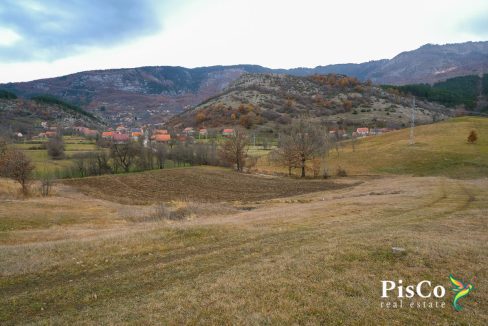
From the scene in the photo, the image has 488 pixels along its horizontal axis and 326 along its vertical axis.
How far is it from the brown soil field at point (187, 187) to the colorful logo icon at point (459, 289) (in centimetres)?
3249

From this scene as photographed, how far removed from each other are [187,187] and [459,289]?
45.6 meters

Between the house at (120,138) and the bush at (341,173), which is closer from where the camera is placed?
the bush at (341,173)

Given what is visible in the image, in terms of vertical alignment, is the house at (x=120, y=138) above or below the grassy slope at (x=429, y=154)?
above

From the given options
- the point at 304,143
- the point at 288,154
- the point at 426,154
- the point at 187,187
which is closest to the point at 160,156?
the point at 187,187

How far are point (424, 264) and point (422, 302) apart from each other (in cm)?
290

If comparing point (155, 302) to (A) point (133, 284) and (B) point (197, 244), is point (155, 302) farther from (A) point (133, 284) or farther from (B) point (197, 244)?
(B) point (197, 244)

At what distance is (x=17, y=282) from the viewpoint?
11.6 m

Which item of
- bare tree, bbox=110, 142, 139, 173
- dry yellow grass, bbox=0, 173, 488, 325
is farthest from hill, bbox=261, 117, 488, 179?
dry yellow grass, bbox=0, 173, 488, 325

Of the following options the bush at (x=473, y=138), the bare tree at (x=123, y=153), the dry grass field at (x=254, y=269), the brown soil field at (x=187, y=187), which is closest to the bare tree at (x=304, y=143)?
the brown soil field at (x=187, y=187)

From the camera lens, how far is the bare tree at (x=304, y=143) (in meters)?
64.1

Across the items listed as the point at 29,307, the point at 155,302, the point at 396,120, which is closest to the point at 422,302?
the point at 155,302

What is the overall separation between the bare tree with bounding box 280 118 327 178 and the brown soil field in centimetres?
779

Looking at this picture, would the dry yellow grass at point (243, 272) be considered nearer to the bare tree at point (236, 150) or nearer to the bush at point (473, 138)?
the bare tree at point (236, 150)

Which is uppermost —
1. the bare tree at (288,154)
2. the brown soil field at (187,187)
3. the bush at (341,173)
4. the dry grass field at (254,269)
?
the dry grass field at (254,269)
